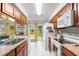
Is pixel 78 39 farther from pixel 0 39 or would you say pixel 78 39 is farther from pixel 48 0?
pixel 0 39

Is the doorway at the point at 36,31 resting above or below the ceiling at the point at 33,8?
below

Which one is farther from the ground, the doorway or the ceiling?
the ceiling

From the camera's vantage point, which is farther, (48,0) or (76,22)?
(76,22)

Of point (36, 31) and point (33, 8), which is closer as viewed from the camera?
point (33, 8)

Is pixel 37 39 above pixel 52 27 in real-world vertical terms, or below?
below

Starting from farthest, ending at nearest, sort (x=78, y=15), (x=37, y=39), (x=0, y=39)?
(x=37, y=39)
(x=0, y=39)
(x=78, y=15)

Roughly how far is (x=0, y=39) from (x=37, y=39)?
232 inches

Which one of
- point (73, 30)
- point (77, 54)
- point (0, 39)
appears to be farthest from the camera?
point (73, 30)

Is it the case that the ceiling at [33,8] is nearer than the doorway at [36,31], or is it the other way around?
the ceiling at [33,8]

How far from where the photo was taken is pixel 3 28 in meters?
2.51

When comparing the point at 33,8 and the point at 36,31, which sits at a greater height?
the point at 33,8

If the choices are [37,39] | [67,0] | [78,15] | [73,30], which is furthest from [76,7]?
[37,39]

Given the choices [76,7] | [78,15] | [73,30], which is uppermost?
[76,7]

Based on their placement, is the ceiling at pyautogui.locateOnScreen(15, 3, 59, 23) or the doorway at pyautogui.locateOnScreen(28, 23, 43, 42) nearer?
the ceiling at pyautogui.locateOnScreen(15, 3, 59, 23)
